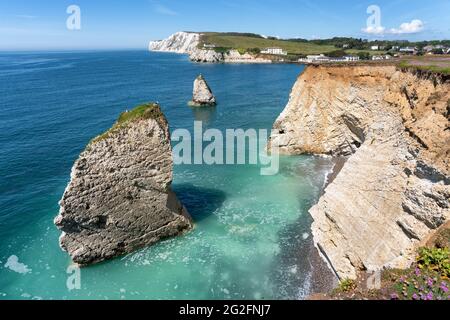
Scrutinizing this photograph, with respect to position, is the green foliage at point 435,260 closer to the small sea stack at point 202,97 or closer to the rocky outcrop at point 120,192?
the rocky outcrop at point 120,192

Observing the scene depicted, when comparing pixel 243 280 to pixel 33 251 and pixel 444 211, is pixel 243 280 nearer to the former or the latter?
pixel 444 211

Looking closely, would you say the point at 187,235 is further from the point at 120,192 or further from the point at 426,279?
the point at 426,279

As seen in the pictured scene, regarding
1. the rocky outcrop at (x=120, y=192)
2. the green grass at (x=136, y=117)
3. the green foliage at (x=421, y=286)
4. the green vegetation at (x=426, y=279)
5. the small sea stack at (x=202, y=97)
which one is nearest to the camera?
the green foliage at (x=421, y=286)

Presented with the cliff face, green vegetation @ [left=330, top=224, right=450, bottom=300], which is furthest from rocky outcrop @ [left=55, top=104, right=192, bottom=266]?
green vegetation @ [left=330, top=224, right=450, bottom=300]

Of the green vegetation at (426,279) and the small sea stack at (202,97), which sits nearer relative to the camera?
the green vegetation at (426,279)

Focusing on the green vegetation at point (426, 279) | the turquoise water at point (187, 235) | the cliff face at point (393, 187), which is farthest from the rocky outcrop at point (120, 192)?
the green vegetation at point (426, 279)

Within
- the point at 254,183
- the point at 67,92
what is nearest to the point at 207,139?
the point at 254,183

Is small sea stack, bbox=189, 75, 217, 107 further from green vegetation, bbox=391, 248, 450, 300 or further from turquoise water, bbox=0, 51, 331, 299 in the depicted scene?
green vegetation, bbox=391, 248, 450, 300
